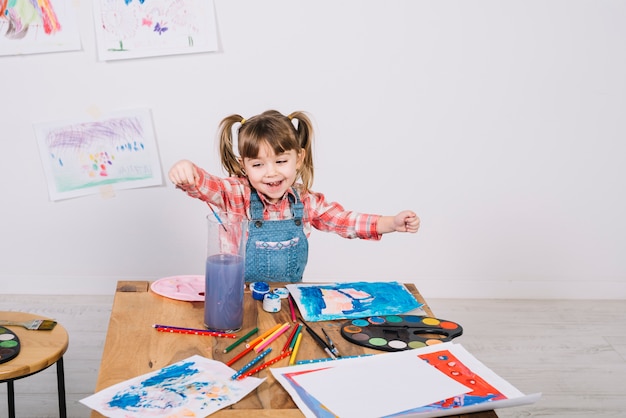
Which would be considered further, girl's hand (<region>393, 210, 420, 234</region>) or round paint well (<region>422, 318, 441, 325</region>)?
girl's hand (<region>393, 210, 420, 234</region>)

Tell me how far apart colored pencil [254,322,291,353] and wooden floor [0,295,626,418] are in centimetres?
106

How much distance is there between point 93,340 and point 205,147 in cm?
92

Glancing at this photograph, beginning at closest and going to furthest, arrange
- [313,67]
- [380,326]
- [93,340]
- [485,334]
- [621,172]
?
1. [380,326]
2. [93,340]
3. [485,334]
4. [313,67]
5. [621,172]

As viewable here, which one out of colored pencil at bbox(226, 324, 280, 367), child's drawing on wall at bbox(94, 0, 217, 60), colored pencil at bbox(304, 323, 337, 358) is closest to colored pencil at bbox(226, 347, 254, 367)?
colored pencil at bbox(226, 324, 280, 367)

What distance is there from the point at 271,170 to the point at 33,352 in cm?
67

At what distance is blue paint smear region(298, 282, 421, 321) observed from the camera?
1347mm

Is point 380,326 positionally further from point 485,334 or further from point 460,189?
point 460,189

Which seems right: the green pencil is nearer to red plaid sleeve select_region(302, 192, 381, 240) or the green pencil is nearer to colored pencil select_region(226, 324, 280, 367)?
colored pencil select_region(226, 324, 280, 367)

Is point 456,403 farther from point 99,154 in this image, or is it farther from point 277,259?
point 99,154

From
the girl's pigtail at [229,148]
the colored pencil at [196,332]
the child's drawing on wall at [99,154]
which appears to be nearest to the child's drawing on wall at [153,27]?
the child's drawing on wall at [99,154]

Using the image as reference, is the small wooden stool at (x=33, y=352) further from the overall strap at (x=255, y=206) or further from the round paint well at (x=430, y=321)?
the round paint well at (x=430, y=321)

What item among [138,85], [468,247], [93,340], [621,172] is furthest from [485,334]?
[138,85]

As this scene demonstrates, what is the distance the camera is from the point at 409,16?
295 centimetres

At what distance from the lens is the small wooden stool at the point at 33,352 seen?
4.13 feet
